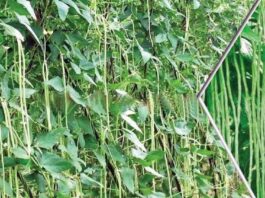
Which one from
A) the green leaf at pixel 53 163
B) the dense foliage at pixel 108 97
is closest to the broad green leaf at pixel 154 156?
the dense foliage at pixel 108 97

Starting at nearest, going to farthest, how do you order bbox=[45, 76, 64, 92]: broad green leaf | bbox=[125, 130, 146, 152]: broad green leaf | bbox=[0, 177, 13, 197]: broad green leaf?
1. bbox=[0, 177, 13, 197]: broad green leaf
2. bbox=[45, 76, 64, 92]: broad green leaf
3. bbox=[125, 130, 146, 152]: broad green leaf

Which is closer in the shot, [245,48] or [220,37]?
[245,48]

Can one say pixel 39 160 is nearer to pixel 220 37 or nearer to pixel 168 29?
pixel 168 29

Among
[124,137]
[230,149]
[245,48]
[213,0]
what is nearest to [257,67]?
[245,48]

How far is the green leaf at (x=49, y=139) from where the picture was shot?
0.79 m

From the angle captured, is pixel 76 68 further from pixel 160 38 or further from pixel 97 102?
pixel 160 38

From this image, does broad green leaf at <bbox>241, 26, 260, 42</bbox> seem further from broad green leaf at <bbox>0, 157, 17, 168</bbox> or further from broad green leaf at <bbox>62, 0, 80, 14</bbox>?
broad green leaf at <bbox>0, 157, 17, 168</bbox>

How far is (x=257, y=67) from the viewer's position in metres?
0.97

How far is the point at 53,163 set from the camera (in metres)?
0.79

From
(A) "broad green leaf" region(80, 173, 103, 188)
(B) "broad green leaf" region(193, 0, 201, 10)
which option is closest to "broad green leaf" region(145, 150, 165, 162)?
(A) "broad green leaf" region(80, 173, 103, 188)

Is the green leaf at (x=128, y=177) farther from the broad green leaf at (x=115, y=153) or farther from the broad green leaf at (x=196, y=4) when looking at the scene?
the broad green leaf at (x=196, y=4)

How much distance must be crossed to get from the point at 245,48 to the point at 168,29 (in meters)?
0.19

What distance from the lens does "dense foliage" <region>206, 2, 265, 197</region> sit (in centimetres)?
96

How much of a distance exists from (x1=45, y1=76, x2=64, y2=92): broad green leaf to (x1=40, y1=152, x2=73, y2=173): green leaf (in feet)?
0.33
